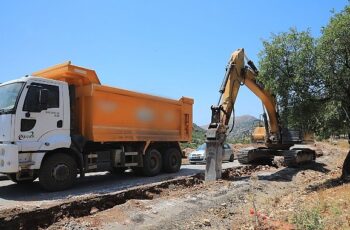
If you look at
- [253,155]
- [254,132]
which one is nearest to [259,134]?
[254,132]

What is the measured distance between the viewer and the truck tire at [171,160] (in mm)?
16188

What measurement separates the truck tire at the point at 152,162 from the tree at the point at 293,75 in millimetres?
4895

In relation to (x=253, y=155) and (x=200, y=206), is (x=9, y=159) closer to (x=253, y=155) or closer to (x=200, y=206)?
(x=200, y=206)

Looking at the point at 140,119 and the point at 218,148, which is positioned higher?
the point at 140,119

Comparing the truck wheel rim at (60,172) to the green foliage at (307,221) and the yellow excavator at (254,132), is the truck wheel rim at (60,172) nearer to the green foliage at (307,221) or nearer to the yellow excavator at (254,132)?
the yellow excavator at (254,132)

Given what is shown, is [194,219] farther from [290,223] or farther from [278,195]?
[278,195]

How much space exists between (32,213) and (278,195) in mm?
7381

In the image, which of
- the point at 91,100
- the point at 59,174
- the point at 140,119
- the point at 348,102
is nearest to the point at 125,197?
the point at 59,174

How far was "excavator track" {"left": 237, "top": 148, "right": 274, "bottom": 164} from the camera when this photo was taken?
19.1 metres

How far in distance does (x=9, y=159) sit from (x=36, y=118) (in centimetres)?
135

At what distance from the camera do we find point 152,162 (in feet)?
50.9

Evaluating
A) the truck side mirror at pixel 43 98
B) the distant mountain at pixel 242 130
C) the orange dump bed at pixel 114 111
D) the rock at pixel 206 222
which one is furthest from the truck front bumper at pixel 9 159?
the distant mountain at pixel 242 130

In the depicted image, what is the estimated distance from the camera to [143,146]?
14945 millimetres

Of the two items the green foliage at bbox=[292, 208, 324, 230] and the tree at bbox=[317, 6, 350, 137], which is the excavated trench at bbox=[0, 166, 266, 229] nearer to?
the green foliage at bbox=[292, 208, 324, 230]
